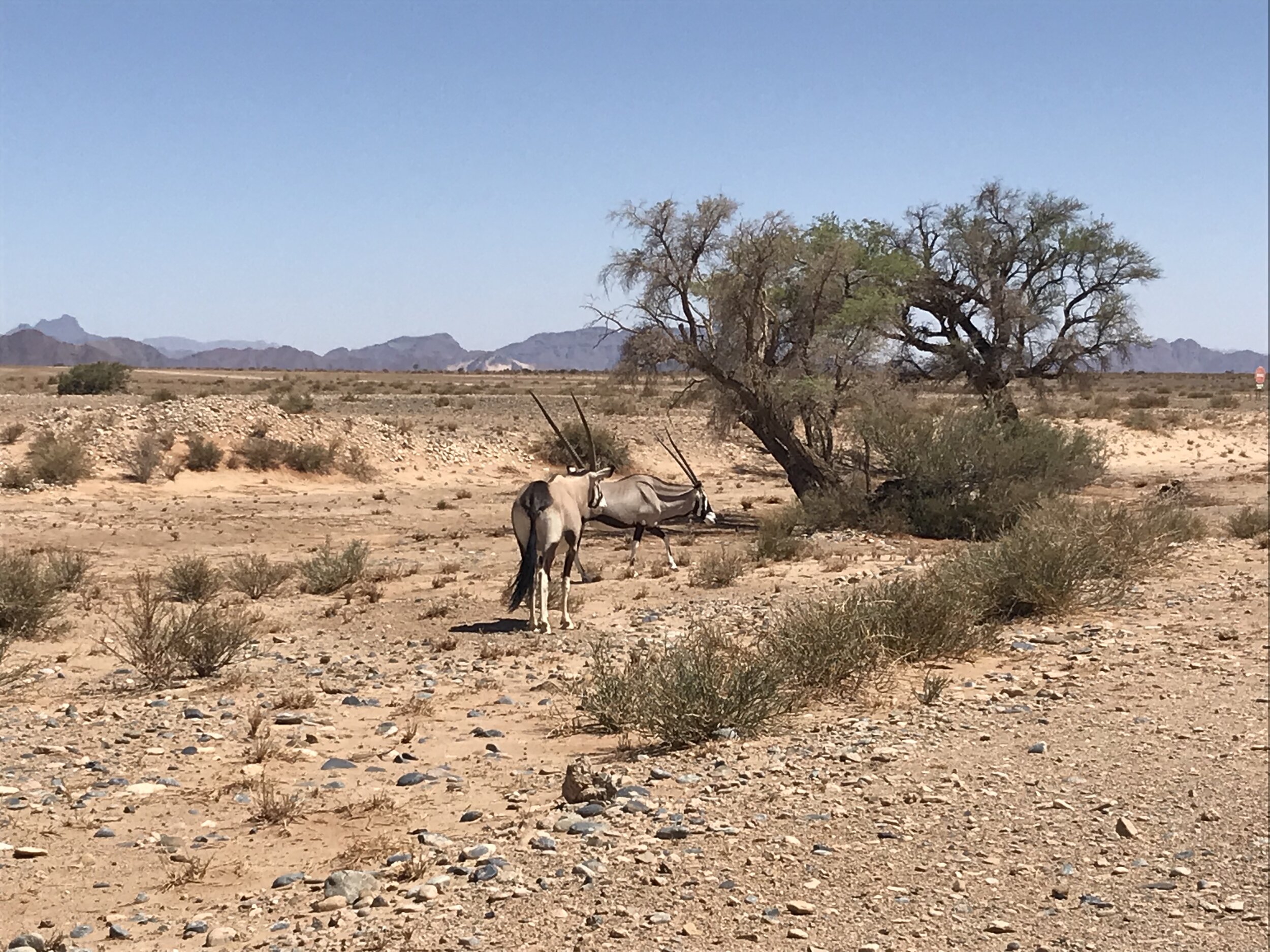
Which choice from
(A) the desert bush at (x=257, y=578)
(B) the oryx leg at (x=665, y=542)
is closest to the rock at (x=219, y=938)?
(A) the desert bush at (x=257, y=578)

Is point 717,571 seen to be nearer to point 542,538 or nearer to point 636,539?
point 636,539

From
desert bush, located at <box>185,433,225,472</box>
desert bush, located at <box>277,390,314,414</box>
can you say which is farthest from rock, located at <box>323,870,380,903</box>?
desert bush, located at <box>277,390,314,414</box>

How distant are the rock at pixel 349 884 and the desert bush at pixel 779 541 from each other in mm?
11943

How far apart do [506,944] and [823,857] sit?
1.80 meters

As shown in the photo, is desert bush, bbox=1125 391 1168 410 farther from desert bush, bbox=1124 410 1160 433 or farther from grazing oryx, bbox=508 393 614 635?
grazing oryx, bbox=508 393 614 635

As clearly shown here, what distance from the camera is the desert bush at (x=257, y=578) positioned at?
15.5 meters

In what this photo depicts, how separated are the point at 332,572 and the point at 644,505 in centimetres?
451

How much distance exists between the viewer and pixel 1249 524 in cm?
1889

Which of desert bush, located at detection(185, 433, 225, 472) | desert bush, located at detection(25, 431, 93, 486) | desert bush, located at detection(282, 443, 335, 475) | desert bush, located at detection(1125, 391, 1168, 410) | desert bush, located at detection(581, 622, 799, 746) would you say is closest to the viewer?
desert bush, located at detection(581, 622, 799, 746)

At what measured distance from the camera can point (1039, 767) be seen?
7.64 metres

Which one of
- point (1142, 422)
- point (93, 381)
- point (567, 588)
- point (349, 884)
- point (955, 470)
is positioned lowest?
point (349, 884)

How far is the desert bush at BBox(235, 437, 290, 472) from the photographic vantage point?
1243 inches

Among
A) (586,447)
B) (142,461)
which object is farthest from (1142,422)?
(142,461)

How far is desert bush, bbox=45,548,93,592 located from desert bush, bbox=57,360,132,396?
36.8 metres
